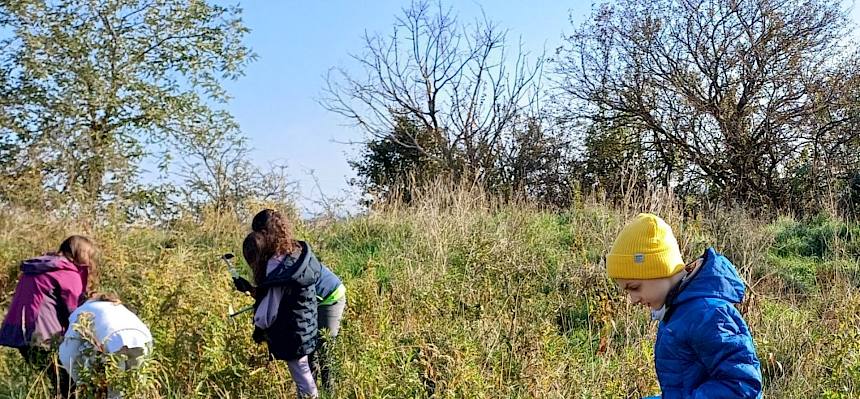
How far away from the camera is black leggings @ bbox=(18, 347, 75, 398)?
418cm

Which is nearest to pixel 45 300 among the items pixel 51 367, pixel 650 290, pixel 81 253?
pixel 81 253

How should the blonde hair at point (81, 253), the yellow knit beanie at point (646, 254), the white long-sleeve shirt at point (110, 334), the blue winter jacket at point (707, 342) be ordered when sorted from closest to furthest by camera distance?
the blue winter jacket at point (707, 342)
the yellow knit beanie at point (646, 254)
the white long-sleeve shirt at point (110, 334)
the blonde hair at point (81, 253)

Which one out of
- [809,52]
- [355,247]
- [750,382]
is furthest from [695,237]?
[809,52]

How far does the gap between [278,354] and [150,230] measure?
246 inches

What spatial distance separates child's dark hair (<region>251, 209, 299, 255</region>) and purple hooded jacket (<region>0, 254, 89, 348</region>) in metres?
1.47

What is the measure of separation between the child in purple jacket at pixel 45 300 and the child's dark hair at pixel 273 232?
1.42m

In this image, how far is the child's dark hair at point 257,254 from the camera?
14.0ft

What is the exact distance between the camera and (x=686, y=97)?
12.8m

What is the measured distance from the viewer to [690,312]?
2.32 meters

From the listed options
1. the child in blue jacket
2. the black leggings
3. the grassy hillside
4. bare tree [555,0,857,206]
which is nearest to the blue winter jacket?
the child in blue jacket

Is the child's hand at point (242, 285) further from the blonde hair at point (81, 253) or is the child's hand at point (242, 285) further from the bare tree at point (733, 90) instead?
the bare tree at point (733, 90)

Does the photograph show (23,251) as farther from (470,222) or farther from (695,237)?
(695,237)

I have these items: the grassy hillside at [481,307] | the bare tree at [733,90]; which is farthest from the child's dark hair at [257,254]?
the bare tree at [733,90]

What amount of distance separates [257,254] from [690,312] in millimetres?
2684
